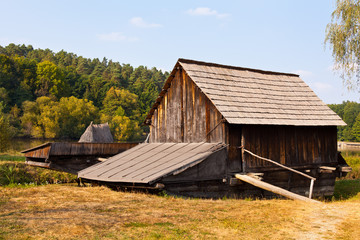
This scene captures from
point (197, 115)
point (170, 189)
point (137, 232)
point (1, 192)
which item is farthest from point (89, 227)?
point (197, 115)

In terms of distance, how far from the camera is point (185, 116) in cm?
1850

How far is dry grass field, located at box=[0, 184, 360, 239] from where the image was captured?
7.57 metres

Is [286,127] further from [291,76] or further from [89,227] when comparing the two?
[89,227]

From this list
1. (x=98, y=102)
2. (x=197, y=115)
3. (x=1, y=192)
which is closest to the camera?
(x=1, y=192)

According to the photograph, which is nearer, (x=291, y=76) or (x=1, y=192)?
(x=1, y=192)

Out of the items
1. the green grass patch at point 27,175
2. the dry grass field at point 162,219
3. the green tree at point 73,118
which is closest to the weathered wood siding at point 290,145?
the dry grass field at point 162,219

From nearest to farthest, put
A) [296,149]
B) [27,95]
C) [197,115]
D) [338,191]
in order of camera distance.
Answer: [197,115] → [296,149] → [338,191] → [27,95]

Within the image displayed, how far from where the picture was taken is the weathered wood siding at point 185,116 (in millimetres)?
16927

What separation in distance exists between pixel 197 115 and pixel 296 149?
18.7 feet

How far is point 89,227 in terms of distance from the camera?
7.77 metres

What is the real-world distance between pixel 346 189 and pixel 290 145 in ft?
22.7

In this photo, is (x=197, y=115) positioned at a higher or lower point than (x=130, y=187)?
higher

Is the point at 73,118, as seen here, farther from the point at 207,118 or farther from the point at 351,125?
the point at 351,125

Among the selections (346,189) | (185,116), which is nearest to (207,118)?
(185,116)
